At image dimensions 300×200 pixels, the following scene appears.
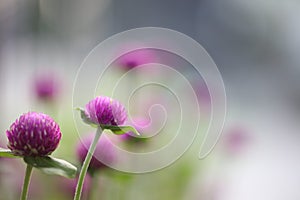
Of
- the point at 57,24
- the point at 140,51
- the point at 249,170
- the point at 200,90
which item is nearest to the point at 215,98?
the point at 200,90

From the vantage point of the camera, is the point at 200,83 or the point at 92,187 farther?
the point at 200,83

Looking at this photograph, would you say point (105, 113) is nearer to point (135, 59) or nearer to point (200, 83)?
point (135, 59)

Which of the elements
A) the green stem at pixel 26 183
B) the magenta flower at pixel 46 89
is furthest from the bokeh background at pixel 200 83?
the green stem at pixel 26 183

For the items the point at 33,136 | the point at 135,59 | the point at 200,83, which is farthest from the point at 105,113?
the point at 200,83

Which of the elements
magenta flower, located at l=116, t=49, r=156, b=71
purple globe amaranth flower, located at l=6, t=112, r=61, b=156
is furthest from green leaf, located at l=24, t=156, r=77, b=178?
magenta flower, located at l=116, t=49, r=156, b=71

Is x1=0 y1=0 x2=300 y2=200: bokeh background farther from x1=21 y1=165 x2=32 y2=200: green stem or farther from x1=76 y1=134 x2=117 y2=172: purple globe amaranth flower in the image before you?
x1=21 y1=165 x2=32 y2=200: green stem

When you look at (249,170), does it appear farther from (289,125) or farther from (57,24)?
(57,24)
